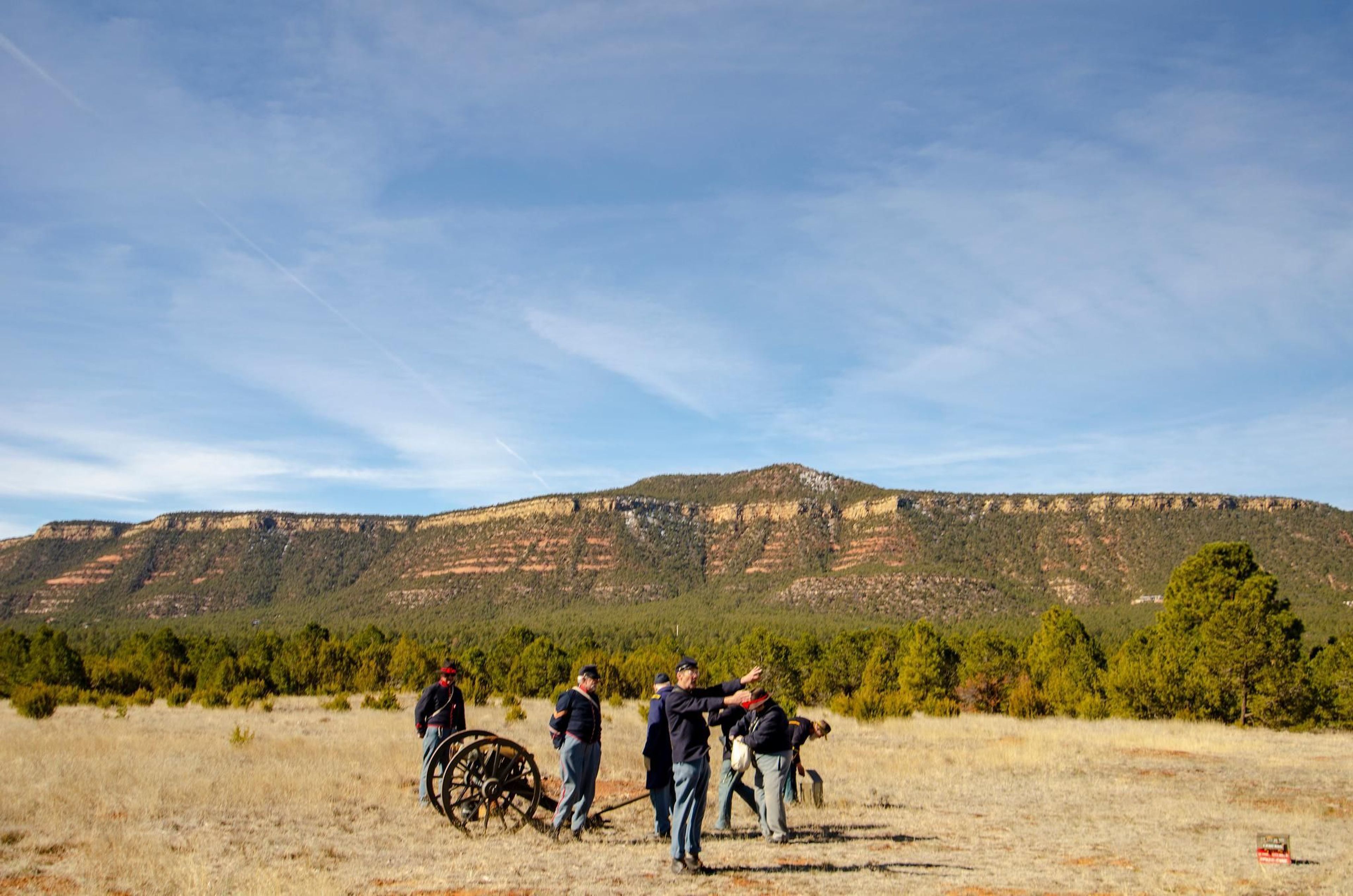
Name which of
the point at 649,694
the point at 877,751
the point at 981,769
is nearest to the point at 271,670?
the point at 649,694

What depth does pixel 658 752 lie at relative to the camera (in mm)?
10680

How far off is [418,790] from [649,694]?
114ft

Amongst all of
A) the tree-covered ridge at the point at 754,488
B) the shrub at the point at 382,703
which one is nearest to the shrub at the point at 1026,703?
the shrub at the point at 382,703

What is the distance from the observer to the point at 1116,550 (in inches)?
4587

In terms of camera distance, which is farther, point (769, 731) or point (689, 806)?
point (769, 731)

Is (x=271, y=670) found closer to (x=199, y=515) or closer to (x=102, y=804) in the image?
(x=102, y=804)

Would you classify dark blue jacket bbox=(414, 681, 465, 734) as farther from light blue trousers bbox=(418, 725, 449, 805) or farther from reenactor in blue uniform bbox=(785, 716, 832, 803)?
reenactor in blue uniform bbox=(785, 716, 832, 803)

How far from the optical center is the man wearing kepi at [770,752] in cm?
1043

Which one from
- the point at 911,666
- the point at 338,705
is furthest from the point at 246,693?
the point at 911,666

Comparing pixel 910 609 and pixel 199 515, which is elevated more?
pixel 199 515

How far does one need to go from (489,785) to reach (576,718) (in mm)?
1914

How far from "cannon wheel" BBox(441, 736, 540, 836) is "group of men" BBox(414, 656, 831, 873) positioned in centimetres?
55

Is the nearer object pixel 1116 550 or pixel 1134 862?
pixel 1134 862

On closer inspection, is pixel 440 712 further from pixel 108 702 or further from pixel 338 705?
pixel 108 702
